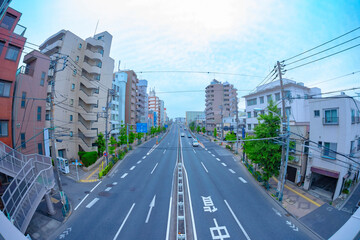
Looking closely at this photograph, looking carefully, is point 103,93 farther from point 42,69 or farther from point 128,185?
point 128,185

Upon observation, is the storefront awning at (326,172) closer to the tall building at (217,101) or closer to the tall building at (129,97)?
the tall building at (129,97)

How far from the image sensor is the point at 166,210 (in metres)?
11.3

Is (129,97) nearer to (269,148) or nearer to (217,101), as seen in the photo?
(269,148)

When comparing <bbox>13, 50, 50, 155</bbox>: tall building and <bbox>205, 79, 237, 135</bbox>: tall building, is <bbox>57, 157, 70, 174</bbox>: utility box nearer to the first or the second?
<bbox>13, 50, 50, 155</bbox>: tall building

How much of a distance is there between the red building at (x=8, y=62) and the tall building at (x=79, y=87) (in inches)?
307

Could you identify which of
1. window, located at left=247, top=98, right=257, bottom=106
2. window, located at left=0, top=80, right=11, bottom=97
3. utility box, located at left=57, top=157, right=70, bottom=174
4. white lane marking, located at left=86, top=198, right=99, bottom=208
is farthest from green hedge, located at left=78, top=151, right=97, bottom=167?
window, located at left=247, top=98, right=257, bottom=106

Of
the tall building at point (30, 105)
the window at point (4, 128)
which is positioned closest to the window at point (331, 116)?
the tall building at point (30, 105)

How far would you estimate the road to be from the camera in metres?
9.11

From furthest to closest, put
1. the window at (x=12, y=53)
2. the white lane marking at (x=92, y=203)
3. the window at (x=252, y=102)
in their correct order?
the window at (x=252, y=102) → the window at (x=12, y=53) → the white lane marking at (x=92, y=203)

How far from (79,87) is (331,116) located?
3669 cm

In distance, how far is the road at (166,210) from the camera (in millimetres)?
9109

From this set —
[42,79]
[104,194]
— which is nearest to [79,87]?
[42,79]

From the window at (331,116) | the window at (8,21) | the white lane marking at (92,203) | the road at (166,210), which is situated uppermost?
the window at (8,21)

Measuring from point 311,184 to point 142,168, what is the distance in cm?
2226
